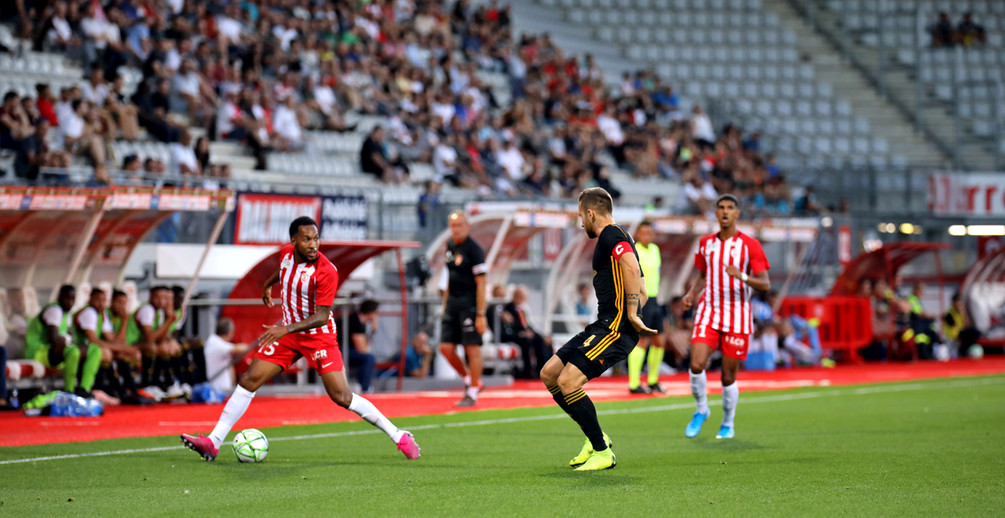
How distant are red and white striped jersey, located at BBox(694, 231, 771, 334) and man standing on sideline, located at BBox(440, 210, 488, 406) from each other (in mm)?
3729

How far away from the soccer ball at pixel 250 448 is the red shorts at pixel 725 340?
3849 millimetres

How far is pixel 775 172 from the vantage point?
3167 cm

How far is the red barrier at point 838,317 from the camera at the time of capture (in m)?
23.6

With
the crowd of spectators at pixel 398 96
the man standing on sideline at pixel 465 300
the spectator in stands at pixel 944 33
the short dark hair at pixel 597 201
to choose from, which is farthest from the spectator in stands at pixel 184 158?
the spectator in stands at pixel 944 33

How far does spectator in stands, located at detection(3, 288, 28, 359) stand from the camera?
15.0 metres

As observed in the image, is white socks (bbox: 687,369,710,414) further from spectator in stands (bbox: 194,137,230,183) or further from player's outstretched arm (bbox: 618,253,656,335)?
spectator in stands (bbox: 194,137,230,183)

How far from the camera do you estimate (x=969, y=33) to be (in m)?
37.4

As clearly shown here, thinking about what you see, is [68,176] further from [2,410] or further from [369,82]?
[369,82]

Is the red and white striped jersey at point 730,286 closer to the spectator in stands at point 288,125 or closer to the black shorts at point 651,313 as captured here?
the black shorts at point 651,313

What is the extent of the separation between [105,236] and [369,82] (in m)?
10.1

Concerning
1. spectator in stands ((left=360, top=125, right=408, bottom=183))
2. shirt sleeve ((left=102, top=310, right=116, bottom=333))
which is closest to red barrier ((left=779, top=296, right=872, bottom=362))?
spectator in stands ((left=360, top=125, right=408, bottom=183))

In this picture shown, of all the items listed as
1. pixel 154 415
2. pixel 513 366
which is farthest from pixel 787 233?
pixel 154 415

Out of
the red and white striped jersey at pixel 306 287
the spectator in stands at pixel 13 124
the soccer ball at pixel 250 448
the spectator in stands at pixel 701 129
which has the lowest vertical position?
the soccer ball at pixel 250 448

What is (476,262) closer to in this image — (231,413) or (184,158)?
(231,413)
